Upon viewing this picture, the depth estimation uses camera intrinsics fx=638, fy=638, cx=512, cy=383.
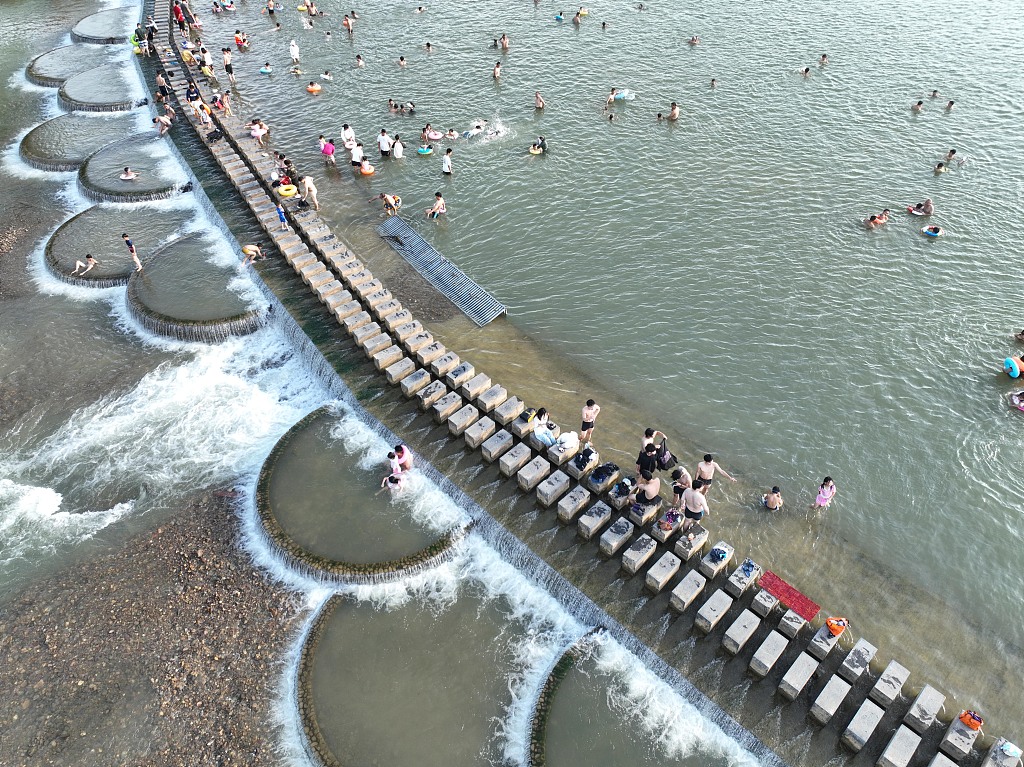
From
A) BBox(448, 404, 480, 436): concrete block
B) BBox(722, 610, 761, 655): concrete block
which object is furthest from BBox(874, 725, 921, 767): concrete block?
BBox(448, 404, 480, 436): concrete block

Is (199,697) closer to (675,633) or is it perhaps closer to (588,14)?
(675,633)

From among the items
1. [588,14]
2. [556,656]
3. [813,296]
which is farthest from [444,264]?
[588,14]

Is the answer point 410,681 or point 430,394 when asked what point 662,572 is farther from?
point 430,394

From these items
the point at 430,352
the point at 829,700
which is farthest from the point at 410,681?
the point at 430,352

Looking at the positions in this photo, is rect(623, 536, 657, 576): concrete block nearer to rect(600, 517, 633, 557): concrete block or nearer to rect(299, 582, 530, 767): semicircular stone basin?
rect(600, 517, 633, 557): concrete block

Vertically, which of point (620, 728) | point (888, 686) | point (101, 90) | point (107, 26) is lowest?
point (620, 728)

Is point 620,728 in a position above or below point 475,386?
below
